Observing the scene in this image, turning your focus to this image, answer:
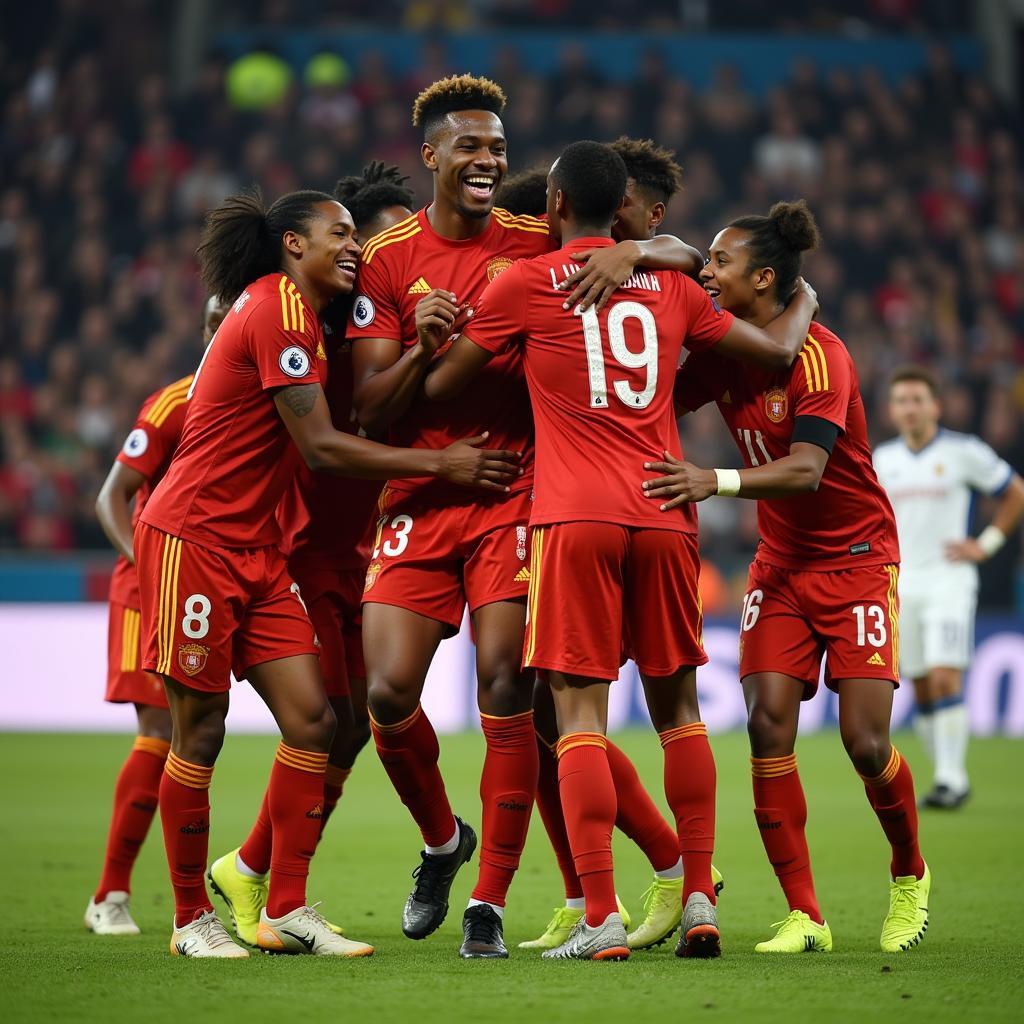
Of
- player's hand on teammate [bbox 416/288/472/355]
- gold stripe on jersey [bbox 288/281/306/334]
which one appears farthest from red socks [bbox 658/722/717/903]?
gold stripe on jersey [bbox 288/281/306/334]

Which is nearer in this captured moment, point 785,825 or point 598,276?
point 598,276

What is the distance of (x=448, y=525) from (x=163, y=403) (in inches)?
59.8

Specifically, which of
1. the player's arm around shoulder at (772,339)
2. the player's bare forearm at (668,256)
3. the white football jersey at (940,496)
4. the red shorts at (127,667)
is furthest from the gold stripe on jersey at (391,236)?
the white football jersey at (940,496)

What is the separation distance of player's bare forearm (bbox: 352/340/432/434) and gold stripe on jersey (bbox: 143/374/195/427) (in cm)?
117

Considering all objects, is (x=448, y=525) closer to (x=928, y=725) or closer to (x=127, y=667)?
(x=127, y=667)

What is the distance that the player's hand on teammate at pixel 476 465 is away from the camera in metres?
5.23

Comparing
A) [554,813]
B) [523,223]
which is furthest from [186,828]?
[523,223]

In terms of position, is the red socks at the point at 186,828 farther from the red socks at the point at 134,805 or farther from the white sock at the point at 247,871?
the red socks at the point at 134,805

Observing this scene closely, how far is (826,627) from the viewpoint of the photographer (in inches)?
217

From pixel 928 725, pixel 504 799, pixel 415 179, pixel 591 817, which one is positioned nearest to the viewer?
pixel 591 817

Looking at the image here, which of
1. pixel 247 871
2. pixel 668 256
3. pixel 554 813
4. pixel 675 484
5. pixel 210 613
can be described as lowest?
pixel 247 871

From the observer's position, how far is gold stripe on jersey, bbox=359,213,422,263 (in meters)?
5.50

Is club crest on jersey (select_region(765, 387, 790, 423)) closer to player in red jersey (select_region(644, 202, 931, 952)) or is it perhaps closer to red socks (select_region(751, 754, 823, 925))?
player in red jersey (select_region(644, 202, 931, 952))

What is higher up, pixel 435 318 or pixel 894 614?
pixel 435 318
